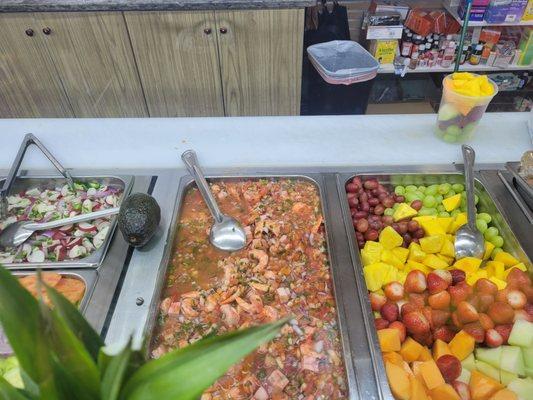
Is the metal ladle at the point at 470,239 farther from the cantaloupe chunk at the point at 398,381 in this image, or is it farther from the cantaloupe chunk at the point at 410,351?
the cantaloupe chunk at the point at 398,381

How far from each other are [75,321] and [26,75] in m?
2.98

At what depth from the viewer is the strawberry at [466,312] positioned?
3.41ft

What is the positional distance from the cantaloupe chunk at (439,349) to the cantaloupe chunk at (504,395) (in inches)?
5.1

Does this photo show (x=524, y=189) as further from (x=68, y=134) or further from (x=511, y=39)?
(x=511, y=39)

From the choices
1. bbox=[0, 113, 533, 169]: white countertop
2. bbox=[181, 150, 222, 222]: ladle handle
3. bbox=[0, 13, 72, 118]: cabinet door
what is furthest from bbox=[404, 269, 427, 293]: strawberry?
bbox=[0, 13, 72, 118]: cabinet door

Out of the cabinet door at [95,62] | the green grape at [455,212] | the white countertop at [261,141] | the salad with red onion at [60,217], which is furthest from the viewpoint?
the cabinet door at [95,62]

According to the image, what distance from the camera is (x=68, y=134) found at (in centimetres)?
155

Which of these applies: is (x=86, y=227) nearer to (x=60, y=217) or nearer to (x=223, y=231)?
(x=60, y=217)

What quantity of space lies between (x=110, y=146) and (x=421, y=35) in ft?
8.80

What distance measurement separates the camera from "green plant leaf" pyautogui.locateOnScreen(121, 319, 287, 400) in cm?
44

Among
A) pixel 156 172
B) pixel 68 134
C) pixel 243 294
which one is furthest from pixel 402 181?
pixel 68 134

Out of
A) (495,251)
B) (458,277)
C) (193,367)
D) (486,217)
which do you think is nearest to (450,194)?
(486,217)

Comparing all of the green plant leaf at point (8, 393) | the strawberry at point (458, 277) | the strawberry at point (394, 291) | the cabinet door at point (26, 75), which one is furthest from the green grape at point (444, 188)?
the cabinet door at point (26, 75)

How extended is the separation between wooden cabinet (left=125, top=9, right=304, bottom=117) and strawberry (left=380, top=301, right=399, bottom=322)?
2.10 meters
